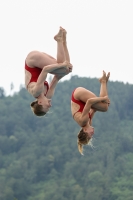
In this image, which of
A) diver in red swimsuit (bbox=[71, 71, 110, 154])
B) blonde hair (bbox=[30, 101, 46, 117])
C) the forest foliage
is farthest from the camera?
the forest foliage

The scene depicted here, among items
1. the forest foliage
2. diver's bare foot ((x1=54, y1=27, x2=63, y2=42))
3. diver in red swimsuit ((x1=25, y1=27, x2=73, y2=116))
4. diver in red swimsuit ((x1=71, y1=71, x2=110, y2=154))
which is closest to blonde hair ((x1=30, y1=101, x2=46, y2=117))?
diver in red swimsuit ((x1=25, y1=27, x2=73, y2=116))

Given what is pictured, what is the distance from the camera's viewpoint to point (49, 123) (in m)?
156

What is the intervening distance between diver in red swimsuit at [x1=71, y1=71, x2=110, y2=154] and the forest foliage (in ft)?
Answer: 319

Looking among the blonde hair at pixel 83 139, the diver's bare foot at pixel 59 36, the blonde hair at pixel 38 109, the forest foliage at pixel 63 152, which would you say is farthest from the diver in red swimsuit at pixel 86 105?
the forest foliage at pixel 63 152

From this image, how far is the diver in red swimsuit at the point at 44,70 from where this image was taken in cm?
1853

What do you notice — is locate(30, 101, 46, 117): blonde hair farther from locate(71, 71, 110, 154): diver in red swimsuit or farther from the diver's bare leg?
the diver's bare leg

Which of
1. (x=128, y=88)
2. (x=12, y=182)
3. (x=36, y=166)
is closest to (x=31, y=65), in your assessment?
(x=12, y=182)

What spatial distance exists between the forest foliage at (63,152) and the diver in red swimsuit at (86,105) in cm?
9711

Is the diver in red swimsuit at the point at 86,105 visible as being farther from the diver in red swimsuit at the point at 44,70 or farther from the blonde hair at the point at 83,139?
the diver in red swimsuit at the point at 44,70

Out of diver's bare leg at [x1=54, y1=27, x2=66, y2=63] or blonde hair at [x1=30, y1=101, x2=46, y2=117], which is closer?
diver's bare leg at [x1=54, y1=27, x2=66, y2=63]

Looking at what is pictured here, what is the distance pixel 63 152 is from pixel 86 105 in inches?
4896

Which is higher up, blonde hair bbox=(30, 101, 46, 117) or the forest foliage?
the forest foliage

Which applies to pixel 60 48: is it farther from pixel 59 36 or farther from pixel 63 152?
pixel 63 152

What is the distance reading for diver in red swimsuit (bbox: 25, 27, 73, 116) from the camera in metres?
18.5
